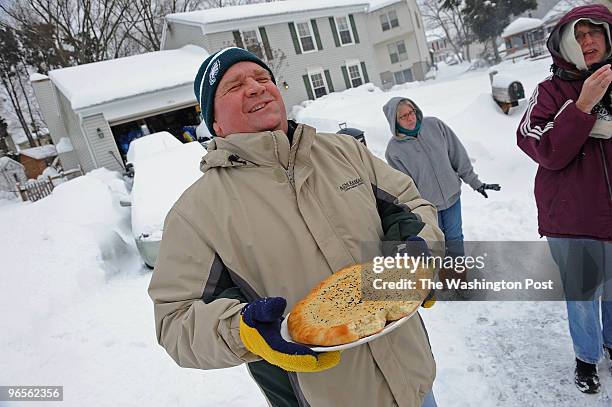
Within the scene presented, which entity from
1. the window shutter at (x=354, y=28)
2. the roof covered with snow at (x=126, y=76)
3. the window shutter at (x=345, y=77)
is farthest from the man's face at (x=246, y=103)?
the window shutter at (x=354, y=28)

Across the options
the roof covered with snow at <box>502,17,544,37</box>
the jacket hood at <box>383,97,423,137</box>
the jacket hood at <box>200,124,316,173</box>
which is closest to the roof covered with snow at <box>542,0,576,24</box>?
the roof covered with snow at <box>502,17,544,37</box>

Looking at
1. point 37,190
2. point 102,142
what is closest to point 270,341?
point 102,142

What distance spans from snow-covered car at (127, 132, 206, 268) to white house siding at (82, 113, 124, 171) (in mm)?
8989

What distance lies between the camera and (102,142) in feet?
57.1

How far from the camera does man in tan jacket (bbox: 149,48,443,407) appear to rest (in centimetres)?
150

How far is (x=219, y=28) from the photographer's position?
21.7 metres

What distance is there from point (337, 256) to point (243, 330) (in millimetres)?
563

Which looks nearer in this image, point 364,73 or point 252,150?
point 252,150

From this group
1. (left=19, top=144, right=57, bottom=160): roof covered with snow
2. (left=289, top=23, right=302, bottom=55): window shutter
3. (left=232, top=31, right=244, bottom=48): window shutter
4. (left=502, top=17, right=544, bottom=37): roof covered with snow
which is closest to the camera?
(left=232, top=31, right=244, bottom=48): window shutter

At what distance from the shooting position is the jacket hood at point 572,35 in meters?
2.27

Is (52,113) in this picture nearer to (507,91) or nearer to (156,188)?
(156,188)

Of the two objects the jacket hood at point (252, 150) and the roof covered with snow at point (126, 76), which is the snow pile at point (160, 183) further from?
the roof covered with snow at point (126, 76)

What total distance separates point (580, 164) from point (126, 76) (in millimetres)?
20922

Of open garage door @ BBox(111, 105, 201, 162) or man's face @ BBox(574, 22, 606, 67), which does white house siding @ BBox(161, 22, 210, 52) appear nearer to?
open garage door @ BBox(111, 105, 201, 162)
